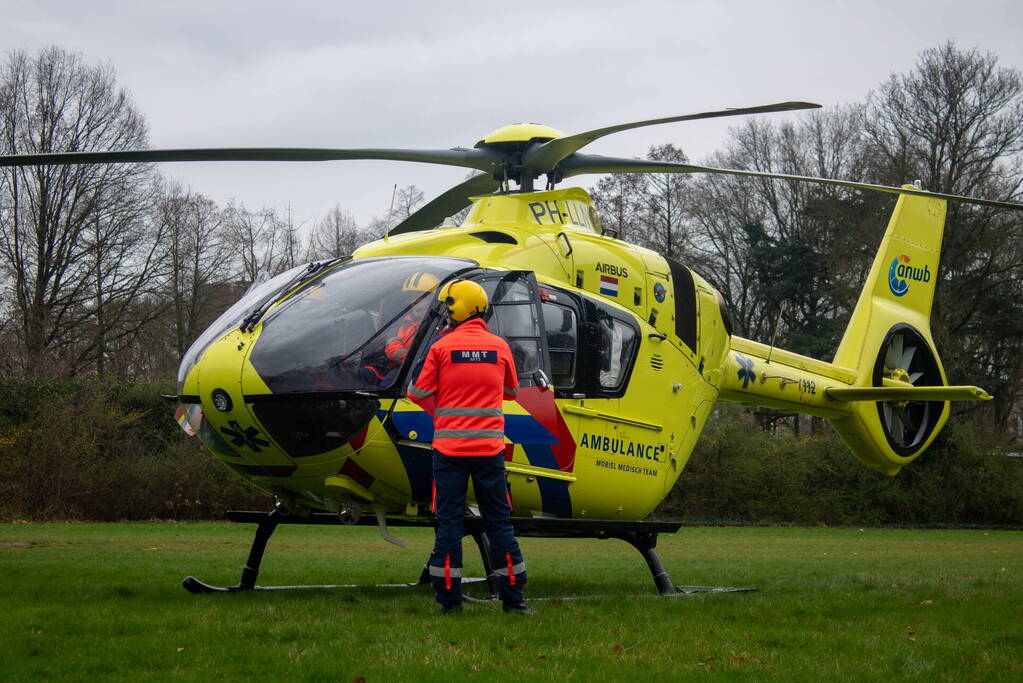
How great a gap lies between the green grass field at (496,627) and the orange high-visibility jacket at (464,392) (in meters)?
1.16

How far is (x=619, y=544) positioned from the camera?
22.1 m

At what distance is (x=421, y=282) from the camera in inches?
312

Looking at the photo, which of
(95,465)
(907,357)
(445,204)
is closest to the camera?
(445,204)

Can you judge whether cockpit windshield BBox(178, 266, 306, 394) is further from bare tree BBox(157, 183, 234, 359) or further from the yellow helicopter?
bare tree BBox(157, 183, 234, 359)

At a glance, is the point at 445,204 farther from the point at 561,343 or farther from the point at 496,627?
the point at 496,627

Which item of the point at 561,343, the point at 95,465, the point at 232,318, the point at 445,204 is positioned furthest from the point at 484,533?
the point at 95,465

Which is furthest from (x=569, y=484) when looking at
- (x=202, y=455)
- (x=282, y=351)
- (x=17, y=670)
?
(x=202, y=455)

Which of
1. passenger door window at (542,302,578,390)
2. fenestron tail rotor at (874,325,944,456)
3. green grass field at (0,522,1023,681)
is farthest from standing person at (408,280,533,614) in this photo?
fenestron tail rotor at (874,325,944,456)

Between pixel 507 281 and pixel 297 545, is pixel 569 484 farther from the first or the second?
pixel 297 545

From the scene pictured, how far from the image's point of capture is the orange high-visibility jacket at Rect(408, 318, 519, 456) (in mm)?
6965

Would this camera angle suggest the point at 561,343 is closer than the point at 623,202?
Yes

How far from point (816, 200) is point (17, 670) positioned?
131 ft

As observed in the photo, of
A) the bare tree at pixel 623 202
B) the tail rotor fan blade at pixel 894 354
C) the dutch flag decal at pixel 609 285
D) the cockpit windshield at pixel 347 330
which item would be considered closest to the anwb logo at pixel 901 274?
the tail rotor fan blade at pixel 894 354

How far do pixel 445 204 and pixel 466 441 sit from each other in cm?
444
